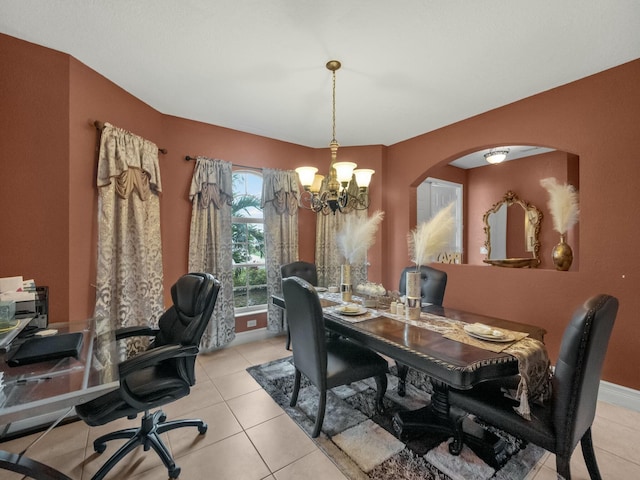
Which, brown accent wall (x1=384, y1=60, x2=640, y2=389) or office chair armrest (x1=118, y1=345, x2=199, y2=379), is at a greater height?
brown accent wall (x1=384, y1=60, x2=640, y2=389)

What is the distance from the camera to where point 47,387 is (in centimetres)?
110

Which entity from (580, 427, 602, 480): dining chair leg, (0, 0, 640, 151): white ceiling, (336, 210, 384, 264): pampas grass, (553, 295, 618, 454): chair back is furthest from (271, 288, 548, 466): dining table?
(0, 0, 640, 151): white ceiling

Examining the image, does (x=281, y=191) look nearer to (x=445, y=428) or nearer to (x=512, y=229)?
(x=445, y=428)

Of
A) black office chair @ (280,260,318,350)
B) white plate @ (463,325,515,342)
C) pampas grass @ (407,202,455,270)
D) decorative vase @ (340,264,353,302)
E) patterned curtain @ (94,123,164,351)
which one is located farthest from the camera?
black office chair @ (280,260,318,350)

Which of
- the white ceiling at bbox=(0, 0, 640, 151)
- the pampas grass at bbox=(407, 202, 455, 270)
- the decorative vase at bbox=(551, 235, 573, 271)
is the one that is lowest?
the decorative vase at bbox=(551, 235, 573, 271)

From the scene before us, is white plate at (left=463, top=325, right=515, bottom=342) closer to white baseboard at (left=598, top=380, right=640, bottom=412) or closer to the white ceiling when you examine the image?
white baseboard at (left=598, top=380, right=640, bottom=412)

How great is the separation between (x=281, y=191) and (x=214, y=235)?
105 cm

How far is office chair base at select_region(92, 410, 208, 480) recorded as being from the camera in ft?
4.94

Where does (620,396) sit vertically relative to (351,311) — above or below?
below

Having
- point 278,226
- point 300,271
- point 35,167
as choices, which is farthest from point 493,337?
point 35,167

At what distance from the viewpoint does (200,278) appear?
6.19 ft

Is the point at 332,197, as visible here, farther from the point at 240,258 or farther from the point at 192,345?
the point at 240,258

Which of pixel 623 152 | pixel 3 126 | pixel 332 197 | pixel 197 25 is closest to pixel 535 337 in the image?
pixel 332 197

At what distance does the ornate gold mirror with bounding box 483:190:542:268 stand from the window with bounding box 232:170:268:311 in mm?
3218
